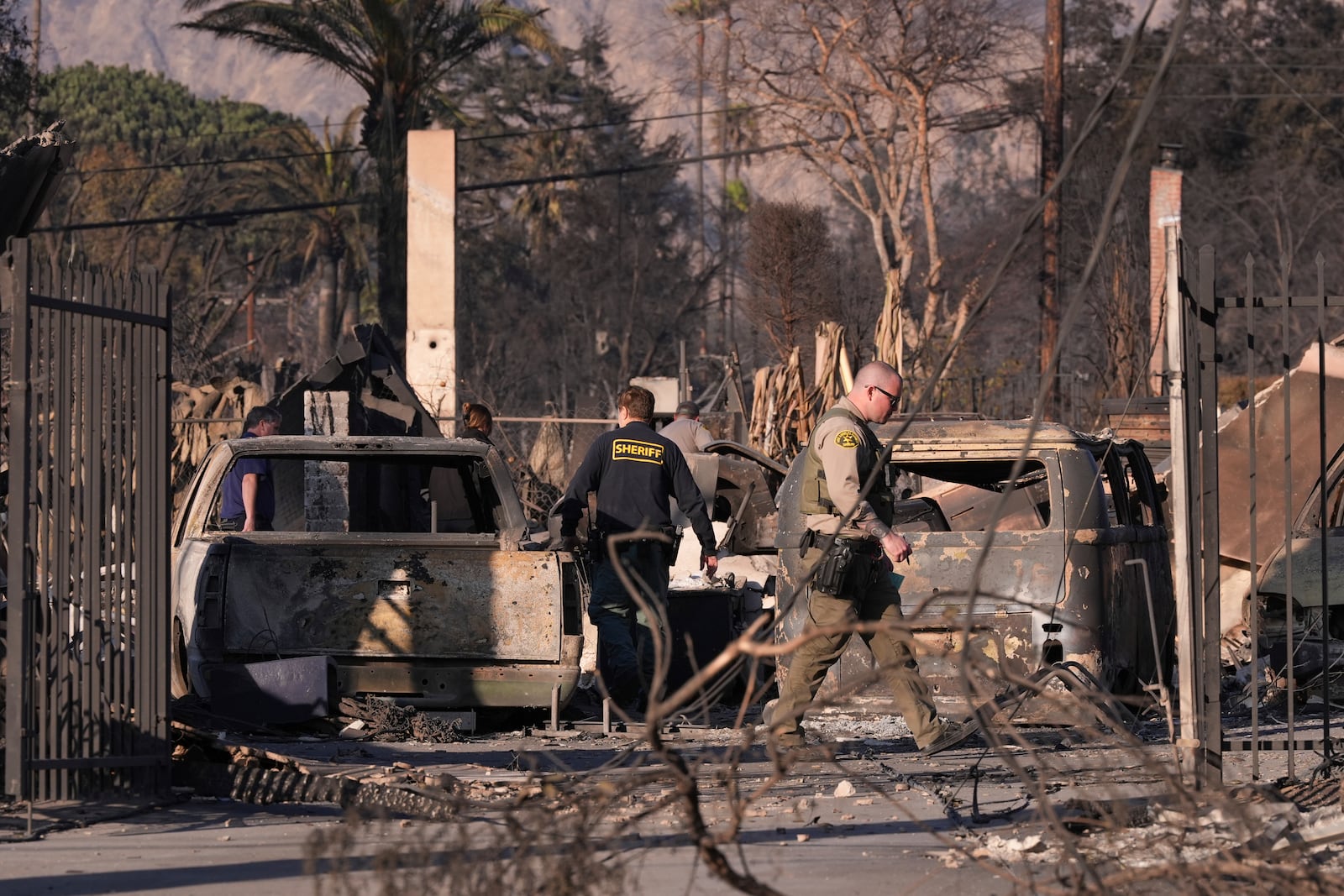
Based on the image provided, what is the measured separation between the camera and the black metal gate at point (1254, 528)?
256 inches

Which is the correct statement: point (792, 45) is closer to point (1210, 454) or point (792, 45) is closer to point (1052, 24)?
point (1052, 24)

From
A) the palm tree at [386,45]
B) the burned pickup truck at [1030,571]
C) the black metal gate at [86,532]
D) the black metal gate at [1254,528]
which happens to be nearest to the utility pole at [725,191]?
the palm tree at [386,45]

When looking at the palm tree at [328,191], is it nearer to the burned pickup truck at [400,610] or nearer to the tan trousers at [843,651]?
the burned pickup truck at [400,610]

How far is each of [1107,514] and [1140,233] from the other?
111 feet

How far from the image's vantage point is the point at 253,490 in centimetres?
1057

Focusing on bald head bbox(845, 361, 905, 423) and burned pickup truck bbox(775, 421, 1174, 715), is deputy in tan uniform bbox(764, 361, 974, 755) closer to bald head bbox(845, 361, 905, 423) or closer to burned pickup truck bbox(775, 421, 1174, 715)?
bald head bbox(845, 361, 905, 423)

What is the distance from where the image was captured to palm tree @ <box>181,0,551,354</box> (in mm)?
25906

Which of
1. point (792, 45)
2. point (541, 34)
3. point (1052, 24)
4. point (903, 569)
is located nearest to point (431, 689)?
point (903, 569)

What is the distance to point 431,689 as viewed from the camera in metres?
8.77

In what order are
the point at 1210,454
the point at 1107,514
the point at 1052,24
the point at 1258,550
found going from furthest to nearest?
the point at 1052,24 < the point at 1258,550 < the point at 1107,514 < the point at 1210,454

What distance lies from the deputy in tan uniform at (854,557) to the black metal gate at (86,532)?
2711 mm

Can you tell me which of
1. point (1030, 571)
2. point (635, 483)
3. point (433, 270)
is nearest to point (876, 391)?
point (1030, 571)

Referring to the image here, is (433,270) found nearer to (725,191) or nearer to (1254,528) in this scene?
(1254,528)

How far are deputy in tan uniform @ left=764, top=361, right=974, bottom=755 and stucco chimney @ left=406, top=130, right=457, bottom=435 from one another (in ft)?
42.4
